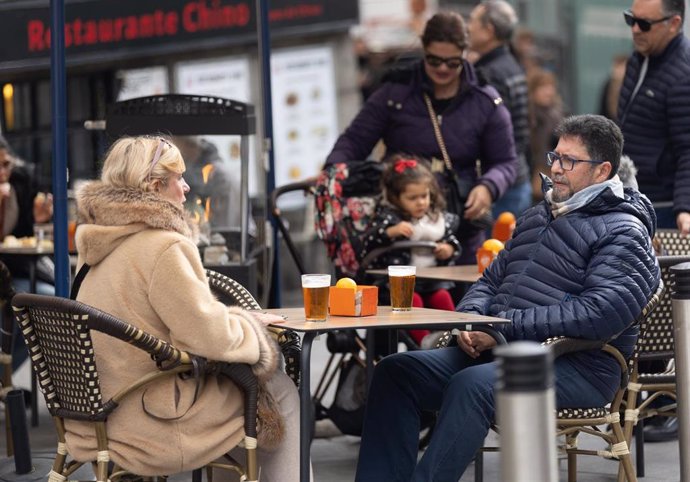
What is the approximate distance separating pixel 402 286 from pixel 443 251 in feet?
5.79

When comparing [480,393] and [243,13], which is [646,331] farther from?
[243,13]

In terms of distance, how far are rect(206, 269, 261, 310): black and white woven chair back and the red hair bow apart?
66.5 inches

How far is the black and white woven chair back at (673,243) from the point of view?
677 cm

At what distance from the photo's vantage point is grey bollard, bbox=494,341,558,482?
12.3 ft

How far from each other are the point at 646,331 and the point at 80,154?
17.9 ft

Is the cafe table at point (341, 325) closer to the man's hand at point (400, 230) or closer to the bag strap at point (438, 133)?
the man's hand at point (400, 230)

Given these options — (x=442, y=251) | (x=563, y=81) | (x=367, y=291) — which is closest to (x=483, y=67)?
(x=442, y=251)

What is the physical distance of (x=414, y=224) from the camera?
7.06 metres

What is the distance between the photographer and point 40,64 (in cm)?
855

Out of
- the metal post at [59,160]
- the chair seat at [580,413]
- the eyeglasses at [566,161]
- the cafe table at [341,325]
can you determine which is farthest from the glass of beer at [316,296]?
the metal post at [59,160]

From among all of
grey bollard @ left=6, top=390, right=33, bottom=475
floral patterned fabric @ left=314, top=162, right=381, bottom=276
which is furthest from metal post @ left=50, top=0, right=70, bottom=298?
floral patterned fabric @ left=314, top=162, right=381, bottom=276

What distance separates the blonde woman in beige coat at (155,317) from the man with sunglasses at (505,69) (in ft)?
13.5

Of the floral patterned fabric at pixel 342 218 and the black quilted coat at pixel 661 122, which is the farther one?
the black quilted coat at pixel 661 122

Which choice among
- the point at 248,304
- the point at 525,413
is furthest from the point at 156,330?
the point at 525,413
